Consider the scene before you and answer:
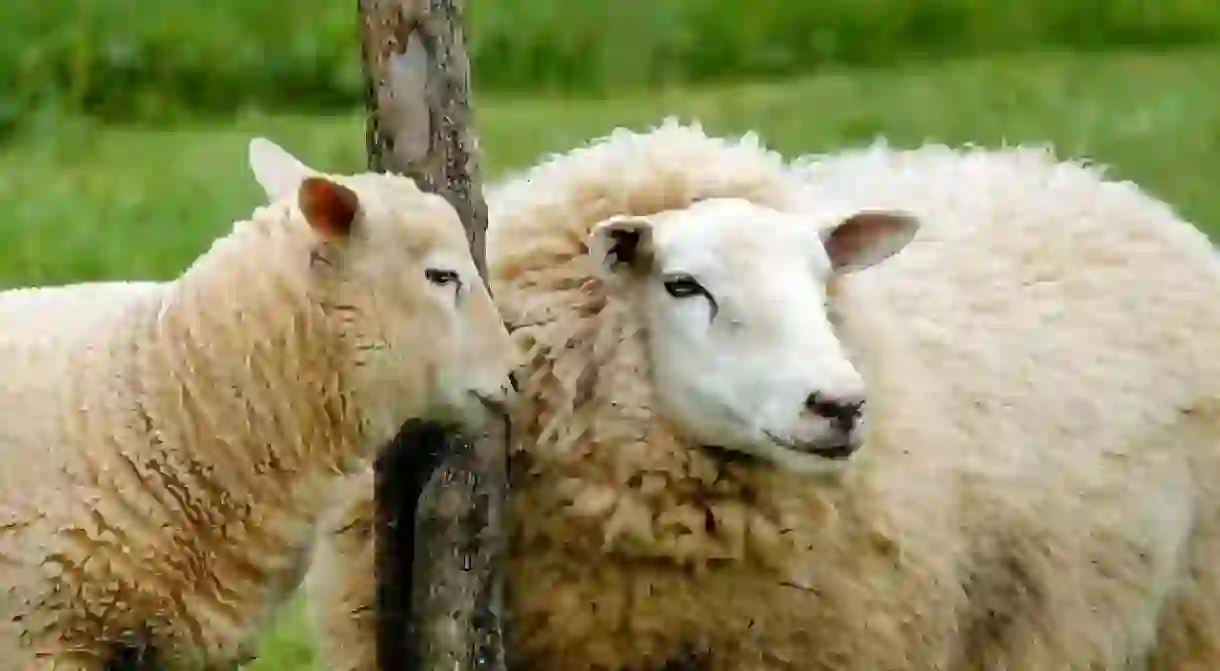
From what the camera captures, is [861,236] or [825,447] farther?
[861,236]

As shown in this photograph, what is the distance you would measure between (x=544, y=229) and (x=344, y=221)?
785 mm

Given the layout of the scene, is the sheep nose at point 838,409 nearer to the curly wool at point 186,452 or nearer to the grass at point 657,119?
the curly wool at point 186,452

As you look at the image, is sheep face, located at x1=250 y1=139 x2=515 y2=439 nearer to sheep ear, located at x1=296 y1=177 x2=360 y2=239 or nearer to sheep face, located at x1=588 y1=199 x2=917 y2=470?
sheep ear, located at x1=296 y1=177 x2=360 y2=239

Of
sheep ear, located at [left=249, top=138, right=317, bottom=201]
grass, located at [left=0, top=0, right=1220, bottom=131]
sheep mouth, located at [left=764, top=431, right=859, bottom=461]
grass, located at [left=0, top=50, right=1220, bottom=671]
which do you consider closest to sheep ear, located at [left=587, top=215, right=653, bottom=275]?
sheep mouth, located at [left=764, top=431, right=859, bottom=461]

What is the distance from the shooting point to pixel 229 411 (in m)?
3.98

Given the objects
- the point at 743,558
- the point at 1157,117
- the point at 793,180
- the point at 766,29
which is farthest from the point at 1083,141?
the point at 743,558

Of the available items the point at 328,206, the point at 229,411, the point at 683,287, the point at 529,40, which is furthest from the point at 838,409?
the point at 529,40

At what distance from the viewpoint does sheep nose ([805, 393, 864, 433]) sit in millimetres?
3992

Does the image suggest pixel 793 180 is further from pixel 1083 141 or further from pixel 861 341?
pixel 1083 141

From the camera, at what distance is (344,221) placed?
386cm

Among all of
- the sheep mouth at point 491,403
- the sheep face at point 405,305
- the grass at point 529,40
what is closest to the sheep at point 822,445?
the sheep mouth at point 491,403

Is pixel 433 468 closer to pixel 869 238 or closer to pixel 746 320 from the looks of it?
pixel 746 320

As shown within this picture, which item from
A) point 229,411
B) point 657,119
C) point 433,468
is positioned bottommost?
point 657,119

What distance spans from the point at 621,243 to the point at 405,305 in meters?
0.61
